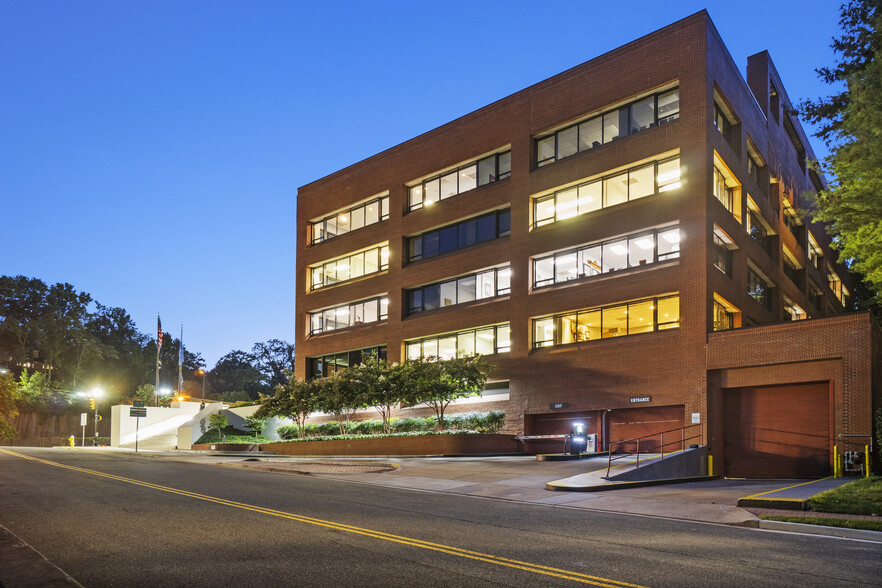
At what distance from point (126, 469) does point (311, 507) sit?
14.1 metres

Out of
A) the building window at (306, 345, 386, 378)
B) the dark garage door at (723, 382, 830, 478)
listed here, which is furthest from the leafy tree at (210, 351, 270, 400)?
the dark garage door at (723, 382, 830, 478)

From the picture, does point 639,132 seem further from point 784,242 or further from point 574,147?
point 784,242

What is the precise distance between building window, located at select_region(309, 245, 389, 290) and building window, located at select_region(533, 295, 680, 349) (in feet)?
45.0

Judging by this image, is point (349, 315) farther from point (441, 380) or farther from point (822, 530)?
point (822, 530)

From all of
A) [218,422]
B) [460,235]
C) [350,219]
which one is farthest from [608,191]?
[218,422]

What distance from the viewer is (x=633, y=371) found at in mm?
32531

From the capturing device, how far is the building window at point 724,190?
34.0m

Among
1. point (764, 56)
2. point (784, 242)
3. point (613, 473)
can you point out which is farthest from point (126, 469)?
point (764, 56)

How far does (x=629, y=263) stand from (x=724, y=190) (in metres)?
6.18

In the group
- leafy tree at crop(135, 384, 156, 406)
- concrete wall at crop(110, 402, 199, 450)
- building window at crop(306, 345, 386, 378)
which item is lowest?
concrete wall at crop(110, 402, 199, 450)

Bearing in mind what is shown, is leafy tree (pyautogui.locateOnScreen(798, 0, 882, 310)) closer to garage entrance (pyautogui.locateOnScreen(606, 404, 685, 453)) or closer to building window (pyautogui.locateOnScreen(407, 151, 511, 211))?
garage entrance (pyautogui.locateOnScreen(606, 404, 685, 453))

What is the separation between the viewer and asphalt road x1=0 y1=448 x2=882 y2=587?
27.3 feet

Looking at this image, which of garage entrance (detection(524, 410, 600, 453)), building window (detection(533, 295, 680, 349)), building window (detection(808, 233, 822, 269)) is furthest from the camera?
building window (detection(808, 233, 822, 269))

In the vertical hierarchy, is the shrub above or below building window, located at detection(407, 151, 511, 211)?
below
